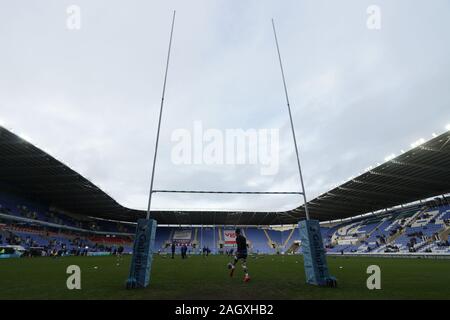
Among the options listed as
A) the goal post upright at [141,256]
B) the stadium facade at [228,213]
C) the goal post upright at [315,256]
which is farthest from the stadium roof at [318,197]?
the goal post upright at [141,256]

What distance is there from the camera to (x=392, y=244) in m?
47.2

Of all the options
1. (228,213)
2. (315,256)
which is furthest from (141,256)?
(228,213)

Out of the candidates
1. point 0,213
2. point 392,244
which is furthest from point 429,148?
point 0,213

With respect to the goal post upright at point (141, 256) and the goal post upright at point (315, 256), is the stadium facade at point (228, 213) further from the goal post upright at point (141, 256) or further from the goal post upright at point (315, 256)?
the goal post upright at point (141, 256)

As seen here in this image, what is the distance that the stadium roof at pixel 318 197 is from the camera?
1222 inches

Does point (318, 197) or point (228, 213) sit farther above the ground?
point (228, 213)

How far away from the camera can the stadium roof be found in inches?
1222

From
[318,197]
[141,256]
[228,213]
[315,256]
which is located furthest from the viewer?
[228,213]

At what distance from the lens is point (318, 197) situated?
172 ft

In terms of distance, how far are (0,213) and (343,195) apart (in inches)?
2059

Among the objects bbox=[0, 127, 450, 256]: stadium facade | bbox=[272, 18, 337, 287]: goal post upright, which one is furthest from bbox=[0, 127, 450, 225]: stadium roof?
bbox=[272, 18, 337, 287]: goal post upright

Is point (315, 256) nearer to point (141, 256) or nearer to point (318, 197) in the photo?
point (141, 256)

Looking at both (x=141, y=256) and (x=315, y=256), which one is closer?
(x=141, y=256)

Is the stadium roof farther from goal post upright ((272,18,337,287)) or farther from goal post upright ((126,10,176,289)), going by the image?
goal post upright ((126,10,176,289))
